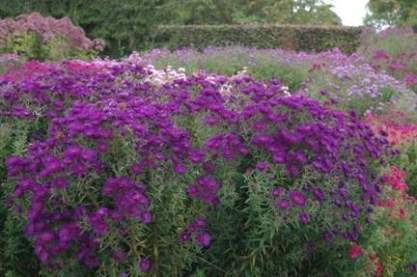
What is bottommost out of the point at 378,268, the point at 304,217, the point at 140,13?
the point at 140,13

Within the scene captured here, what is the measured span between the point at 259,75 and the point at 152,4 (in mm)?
16508

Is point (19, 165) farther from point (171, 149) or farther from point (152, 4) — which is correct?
point (152, 4)

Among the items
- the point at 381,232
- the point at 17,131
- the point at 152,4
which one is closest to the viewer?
the point at 17,131

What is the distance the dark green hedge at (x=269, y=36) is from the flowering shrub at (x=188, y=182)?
47.9 ft

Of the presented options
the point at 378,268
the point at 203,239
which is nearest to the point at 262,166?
the point at 203,239

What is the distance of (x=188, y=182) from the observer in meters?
3.95

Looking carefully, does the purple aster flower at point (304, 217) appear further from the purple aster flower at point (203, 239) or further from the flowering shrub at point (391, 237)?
the flowering shrub at point (391, 237)

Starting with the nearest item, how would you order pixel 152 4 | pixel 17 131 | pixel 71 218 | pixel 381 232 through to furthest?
pixel 71 218 < pixel 17 131 < pixel 381 232 < pixel 152 4

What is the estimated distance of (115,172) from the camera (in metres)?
3.73

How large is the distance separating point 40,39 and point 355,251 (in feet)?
28.9

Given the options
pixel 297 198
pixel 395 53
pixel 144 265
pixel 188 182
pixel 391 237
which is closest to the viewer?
pixel 144 265

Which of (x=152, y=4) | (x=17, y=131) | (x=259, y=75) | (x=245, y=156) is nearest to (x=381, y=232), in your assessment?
(x=245, y=156)

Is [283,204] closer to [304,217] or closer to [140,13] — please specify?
[304,217]

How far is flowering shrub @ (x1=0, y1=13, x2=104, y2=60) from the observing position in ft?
38.5
